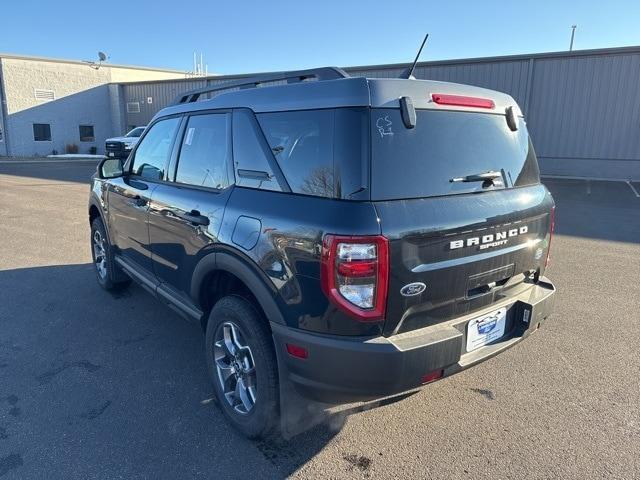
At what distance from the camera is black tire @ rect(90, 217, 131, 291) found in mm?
4781

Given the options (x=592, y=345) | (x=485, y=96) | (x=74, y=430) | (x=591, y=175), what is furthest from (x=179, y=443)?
(x=591, y=175)

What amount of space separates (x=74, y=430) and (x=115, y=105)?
107ft

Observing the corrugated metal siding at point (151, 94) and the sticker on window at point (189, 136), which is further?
the corrugated metal siding at point (151, 94)

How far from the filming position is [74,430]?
2.77 metres

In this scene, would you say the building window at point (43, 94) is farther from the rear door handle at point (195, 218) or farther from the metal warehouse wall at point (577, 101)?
the rear door handle at point (195, 218)

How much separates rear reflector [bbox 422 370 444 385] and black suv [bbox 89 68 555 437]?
15 mm

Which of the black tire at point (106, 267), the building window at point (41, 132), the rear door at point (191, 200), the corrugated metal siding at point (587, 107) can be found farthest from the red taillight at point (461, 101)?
the building window at point (41, 132)

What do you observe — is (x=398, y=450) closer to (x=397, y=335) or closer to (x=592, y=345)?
(x=397, y=335)

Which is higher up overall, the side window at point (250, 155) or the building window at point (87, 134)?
the building window at point (87, 134)

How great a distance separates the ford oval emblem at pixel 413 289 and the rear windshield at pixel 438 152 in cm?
43

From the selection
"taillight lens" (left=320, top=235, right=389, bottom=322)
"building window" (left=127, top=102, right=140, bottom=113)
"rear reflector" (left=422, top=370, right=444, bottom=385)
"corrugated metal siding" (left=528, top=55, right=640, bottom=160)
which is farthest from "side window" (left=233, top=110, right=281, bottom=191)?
"building window" (left=127, top=102, right=140, bottom=113)

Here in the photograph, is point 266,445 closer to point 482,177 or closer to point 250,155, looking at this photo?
point 250,155

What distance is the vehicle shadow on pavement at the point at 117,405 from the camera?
8.22 feet

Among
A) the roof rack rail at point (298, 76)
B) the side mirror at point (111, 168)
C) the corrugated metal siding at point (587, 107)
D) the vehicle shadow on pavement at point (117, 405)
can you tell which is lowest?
the vehicle shadow on pavement at point (117, 405)
